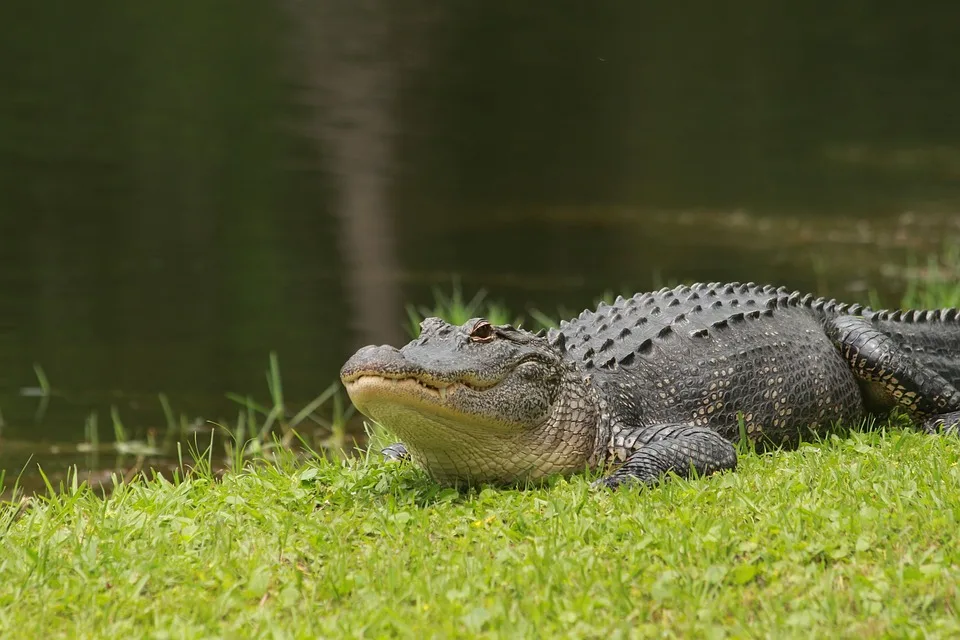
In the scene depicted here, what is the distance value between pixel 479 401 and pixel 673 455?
0.86m

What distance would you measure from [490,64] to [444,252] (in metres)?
13.2

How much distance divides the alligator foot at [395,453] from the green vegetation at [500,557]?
11.6 inches

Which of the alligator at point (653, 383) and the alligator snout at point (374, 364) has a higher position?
the alligator snout at point (374, 364)

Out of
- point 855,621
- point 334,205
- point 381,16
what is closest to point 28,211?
point 334,205

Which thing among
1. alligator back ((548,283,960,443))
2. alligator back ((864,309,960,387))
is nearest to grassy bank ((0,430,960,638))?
alligator back ((548,283,960,443))

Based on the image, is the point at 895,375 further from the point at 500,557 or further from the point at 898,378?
the point at 500,557

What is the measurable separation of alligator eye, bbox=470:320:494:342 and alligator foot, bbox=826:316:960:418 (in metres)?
1.93

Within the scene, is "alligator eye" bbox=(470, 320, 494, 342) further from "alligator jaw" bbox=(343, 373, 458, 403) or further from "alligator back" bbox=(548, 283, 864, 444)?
"alligator back" bbox=(548, 283, 864, 444)

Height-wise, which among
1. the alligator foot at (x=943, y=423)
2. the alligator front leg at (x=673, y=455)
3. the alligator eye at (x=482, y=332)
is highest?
the alligator eye at (x=482, y=332)

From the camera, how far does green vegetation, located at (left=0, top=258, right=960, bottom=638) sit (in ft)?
12.8

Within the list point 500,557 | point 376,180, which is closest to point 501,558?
point 500,557

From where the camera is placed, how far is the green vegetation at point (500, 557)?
3.91 m

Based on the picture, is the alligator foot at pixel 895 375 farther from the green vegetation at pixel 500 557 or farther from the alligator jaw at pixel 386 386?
the alligator jaw at pixel 386 386

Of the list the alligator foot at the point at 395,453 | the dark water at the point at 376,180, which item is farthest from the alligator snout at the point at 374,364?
the dark water at the point at 376,180
